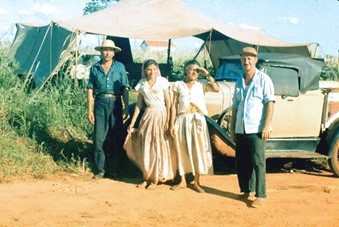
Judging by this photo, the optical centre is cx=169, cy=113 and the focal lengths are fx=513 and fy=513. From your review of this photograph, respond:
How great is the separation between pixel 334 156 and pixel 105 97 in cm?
351

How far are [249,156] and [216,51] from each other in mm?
9655

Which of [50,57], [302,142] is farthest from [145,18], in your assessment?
[302,142]

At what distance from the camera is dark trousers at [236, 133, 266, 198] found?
5.91 meters

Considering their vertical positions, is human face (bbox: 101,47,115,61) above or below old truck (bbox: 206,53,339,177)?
above

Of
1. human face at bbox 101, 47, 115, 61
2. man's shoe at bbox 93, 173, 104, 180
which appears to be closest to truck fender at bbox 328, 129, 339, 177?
man's shoe at bbox 93, 173, 104, 180

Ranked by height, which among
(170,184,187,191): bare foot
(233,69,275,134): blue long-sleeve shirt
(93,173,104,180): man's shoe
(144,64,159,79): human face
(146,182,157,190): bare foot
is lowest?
(93,173,104,180): man's shoe

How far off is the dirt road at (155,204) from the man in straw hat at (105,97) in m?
0.62

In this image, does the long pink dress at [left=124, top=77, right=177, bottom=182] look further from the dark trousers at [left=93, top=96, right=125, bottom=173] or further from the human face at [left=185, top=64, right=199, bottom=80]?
the dark trousers at [left=93, top=96, right=125, bottom=173]

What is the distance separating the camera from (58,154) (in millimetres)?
7801

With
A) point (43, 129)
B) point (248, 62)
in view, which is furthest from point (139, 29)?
point (248, 62)

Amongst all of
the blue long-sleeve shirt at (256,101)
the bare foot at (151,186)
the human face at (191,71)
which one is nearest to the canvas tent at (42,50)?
the bare foot at (151,186)

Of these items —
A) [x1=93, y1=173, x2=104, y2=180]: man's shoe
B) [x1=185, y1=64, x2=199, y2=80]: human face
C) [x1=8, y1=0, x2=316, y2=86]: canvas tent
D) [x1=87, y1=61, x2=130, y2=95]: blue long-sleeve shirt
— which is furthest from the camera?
[x1=8, y1=0, x2=316, y2=86]: canvas tent

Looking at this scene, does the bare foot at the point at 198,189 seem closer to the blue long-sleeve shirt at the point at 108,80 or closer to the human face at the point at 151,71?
the human face at the point at 151,71

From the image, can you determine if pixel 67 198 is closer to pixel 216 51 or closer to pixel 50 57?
pixel 50 57
